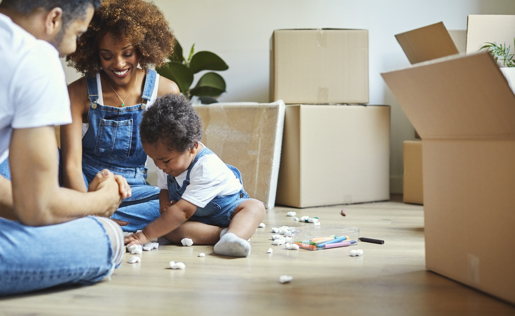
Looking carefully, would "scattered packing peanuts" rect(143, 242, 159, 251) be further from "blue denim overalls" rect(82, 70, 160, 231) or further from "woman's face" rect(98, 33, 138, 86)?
"woman's face" rect(98, 33, 138, 86)

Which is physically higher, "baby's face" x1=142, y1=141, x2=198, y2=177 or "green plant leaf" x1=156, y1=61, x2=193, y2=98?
"green plant leaf" x1=156, y1=61, x2=193, y2=98

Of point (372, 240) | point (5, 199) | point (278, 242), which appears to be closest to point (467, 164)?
point (372, 240)

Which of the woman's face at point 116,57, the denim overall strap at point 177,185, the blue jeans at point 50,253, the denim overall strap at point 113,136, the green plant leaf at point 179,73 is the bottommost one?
the blue jeans at point 50,253

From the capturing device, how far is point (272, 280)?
4.10 ft

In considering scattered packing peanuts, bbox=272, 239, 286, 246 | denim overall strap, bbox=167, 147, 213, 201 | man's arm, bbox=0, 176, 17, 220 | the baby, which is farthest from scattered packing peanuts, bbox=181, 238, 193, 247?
man's arm, bbox=0, 176, 17, 220

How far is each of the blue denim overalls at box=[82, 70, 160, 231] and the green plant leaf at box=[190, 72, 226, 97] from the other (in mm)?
940

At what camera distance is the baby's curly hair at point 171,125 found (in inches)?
60.4

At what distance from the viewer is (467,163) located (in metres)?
1.15

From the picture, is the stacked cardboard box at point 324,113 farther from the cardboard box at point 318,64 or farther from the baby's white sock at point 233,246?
the baby's white sock at point 233,246

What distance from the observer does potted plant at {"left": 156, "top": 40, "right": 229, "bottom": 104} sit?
267cm

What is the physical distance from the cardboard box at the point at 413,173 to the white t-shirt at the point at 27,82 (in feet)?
6.15

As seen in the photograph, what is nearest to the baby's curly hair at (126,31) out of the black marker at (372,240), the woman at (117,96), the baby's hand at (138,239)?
the woman at (117,96)

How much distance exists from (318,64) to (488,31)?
2.39 ft

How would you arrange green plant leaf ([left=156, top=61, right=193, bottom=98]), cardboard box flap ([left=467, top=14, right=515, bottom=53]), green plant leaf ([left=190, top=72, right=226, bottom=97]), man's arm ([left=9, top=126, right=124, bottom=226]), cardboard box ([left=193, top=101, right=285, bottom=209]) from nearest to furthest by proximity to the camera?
man's arm ([left=9, top=126, right=124, bottom=226])
cardboard box flap ([left=467, top=14, right=515, bottom=53])
cardboard box ([left=193, top=101, right=285, bottom=209])
green plant leaf ([left=156, top=61, right=193, bottom=98])
green plant leaf ([left=190, top=72, right=226, bottom=97])
